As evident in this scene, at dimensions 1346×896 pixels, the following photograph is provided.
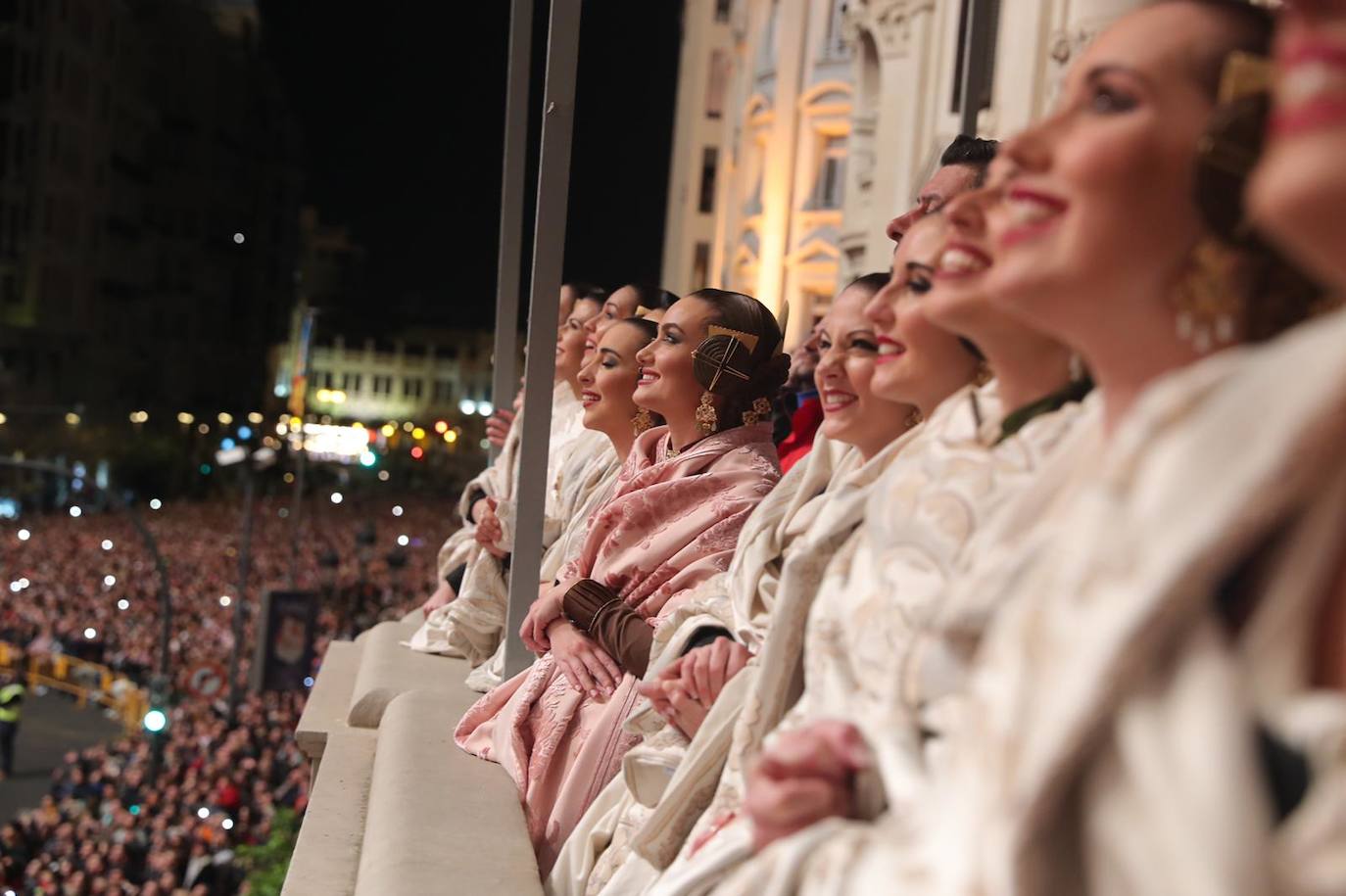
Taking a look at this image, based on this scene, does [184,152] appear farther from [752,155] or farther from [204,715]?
[204,715]

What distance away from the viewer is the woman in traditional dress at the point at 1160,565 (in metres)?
1.47

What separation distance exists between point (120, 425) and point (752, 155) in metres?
41.2

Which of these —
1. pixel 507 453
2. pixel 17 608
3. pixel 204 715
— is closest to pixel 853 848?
pixel 507 453

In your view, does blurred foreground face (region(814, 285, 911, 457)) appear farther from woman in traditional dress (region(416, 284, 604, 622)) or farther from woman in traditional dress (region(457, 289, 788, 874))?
woman in traditional dress (region(416, 284, 604, 622))

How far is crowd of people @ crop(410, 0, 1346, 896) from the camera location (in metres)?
1.47

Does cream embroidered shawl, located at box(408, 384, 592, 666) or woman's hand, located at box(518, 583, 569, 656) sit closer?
woman's hand, located at box(518, 583, 569, 656)

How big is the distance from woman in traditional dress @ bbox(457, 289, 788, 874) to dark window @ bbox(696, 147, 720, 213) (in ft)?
119

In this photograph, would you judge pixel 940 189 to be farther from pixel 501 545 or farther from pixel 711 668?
pixel 501 545

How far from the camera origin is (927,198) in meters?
3.67

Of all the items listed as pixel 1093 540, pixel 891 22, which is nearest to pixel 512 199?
pixel 1093 540

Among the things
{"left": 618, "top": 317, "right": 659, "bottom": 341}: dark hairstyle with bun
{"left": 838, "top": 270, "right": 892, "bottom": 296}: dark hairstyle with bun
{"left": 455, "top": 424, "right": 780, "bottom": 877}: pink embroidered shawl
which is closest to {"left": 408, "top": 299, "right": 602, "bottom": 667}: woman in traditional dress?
{"left": 618, "top": 317, "right": 659, "bottom": 341}: dark hairstyle with bun

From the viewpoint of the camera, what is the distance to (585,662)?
4.57 metres

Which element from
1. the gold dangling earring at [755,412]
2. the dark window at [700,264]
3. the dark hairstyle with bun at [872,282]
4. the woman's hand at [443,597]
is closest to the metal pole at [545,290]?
Result: the gold dangling earring at [755,412]

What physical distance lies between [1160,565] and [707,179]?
40.1 m
